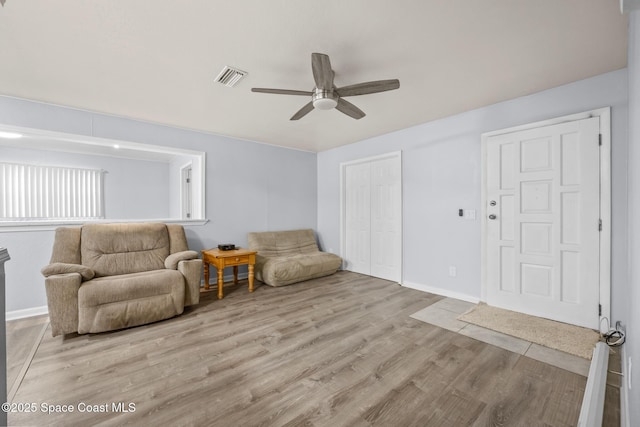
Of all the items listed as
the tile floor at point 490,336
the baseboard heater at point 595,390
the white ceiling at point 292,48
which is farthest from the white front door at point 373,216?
the baseboard heater at point 595,390

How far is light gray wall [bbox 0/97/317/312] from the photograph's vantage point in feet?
9.57

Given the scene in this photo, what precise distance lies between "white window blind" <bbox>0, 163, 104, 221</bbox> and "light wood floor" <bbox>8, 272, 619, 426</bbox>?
2798 millimetres

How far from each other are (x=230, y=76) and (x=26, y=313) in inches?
135

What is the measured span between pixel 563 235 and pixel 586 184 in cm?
53

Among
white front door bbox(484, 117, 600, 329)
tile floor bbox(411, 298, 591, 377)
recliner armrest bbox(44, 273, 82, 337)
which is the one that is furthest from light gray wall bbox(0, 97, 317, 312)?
white front door bbox(484, 117, 600, 329)

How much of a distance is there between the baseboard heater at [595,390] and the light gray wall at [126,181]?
683cm

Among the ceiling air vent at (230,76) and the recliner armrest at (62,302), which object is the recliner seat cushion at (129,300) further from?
the ceiling air vent at (230,76)

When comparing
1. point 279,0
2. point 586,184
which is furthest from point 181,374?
point 586,184

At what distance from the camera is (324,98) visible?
2.21 metres

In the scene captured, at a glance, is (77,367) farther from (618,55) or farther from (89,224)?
(618,55)

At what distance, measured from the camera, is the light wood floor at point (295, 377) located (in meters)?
1.48

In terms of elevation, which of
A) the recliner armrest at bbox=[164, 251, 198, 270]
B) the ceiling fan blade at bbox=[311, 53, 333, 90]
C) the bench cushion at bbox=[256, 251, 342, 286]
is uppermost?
the ceiling fan blade at bbox=[311, 53, 333, 90]

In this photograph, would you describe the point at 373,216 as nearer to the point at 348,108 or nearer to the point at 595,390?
the point at 348,108

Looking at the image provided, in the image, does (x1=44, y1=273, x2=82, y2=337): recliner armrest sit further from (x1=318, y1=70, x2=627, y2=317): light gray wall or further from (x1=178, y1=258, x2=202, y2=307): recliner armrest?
(x1=318, y1=70, x2=627, y2=317): light gray wall
